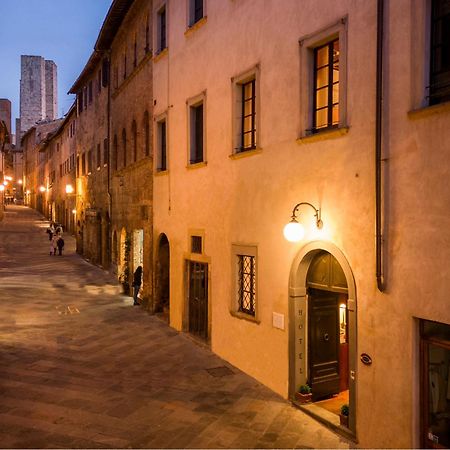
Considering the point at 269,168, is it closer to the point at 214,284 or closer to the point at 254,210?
the point at 254,210

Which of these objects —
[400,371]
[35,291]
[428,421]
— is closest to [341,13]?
[400,371]

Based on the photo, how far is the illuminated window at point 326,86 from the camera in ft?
28.7

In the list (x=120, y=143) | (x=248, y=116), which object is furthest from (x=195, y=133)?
(x=120, y=143)

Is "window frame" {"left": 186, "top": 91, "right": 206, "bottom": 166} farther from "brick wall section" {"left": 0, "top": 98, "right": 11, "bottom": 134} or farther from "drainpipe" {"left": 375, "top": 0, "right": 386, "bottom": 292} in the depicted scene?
"brick wall section" {"left": 0, "top": 98, "right": 11, "bottom": 134}

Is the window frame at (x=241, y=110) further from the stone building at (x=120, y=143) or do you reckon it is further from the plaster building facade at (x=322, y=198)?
the stone building at (x=120, y=143)

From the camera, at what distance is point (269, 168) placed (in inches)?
406

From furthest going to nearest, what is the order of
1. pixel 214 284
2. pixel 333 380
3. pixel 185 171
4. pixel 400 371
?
pixel 185 171 → pixel 214 284 → pixel 333 380 → pixel 400 371

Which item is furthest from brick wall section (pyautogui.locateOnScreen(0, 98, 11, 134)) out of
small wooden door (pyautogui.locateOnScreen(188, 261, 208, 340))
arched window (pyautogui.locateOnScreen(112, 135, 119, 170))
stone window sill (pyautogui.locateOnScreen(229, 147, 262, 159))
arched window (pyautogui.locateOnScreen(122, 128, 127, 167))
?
stone window sill (pyautogui.locateOnScreen(229, 147, 262, 159))

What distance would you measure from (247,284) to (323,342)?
2368 mm

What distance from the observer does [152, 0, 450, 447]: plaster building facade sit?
6.92m

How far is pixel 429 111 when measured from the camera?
6637mm

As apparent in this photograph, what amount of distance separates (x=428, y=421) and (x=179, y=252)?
9.22 metres

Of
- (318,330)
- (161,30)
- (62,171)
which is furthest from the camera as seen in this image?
(62,171)

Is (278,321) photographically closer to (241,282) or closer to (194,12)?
(241,282)
